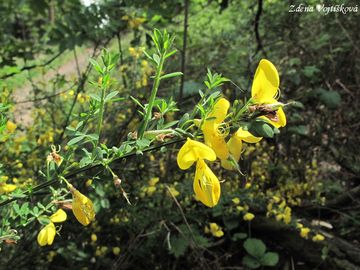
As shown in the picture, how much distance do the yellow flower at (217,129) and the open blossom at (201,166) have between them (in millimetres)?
35

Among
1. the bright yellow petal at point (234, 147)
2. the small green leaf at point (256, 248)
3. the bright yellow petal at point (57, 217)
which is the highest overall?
the bright yellow petal at point (234, 147)

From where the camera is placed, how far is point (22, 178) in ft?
8.45

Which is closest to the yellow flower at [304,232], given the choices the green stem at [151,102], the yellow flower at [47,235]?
the yellow flower at [47,235]

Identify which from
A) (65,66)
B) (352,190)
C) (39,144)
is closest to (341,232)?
(352,190)

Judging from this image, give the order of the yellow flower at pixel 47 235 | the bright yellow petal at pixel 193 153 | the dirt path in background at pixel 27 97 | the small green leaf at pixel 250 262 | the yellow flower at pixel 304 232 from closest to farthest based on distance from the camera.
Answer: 1. the bright yellow petal at pixel 193 153
2. the yellow flower at pixel 47 235
3. the yellow flower at pixel 304 232
4. the small green leaf at pixel 250 262
5. the dirt path in background at pixel 27 97

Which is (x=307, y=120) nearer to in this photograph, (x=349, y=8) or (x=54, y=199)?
(x=349, y=8)

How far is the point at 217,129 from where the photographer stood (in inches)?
34.8

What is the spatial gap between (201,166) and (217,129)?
8cm

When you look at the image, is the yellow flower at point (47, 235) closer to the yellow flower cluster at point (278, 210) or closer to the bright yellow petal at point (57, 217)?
the bright yellow petal at point (57, 217)

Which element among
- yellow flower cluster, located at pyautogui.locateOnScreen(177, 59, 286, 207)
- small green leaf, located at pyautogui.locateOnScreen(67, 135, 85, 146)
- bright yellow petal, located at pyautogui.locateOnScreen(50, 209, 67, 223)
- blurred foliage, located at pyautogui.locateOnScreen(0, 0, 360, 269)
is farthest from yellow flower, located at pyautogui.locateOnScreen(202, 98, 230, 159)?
blurred foliage, located at pyautogui.locateOnScreen(0, 0, 360, 269)

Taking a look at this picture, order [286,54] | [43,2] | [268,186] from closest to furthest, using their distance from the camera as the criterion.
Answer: [43,2] → [268,186] → [286,54]

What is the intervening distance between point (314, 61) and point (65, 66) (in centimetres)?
961

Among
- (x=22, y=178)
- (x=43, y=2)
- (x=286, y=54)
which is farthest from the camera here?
(x=286, y=54)

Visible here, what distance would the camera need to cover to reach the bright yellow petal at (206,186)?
2.90 ft
